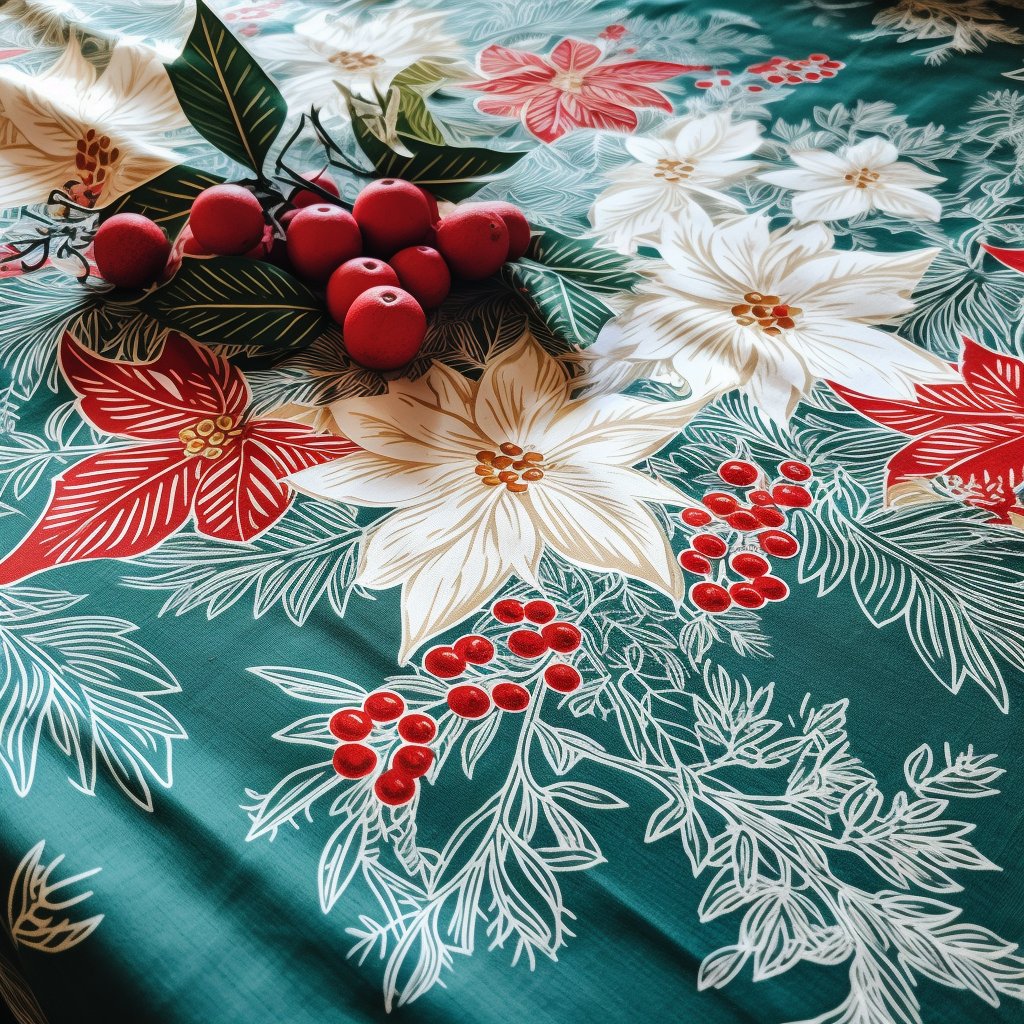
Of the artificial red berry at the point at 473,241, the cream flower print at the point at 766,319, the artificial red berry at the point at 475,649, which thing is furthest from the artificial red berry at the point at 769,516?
the artificial red berry at the point at 473,241

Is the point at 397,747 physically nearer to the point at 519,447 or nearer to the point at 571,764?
the point at 571,764

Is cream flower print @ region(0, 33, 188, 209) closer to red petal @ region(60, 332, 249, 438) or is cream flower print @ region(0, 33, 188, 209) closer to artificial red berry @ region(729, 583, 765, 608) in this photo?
red petal @ region(60, 332, 249, 438)

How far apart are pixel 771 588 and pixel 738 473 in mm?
104

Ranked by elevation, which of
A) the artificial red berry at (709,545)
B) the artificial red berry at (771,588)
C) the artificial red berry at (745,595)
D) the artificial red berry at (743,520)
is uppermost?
the artificial red berry at (743,520)

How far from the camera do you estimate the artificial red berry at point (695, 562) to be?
0.57 m

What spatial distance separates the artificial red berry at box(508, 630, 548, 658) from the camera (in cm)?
53

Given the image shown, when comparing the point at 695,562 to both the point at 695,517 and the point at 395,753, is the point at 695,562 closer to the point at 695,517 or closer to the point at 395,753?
the point at 695,517

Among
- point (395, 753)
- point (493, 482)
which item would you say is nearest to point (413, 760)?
point (395, 753)

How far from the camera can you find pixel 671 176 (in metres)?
0.96

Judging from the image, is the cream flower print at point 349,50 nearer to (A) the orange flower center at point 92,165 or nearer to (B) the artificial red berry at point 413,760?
(A) the orange flower center at point 92,165

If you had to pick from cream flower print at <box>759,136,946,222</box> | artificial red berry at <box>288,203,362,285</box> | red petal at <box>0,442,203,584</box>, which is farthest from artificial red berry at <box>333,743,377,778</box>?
cream flower print at <box>759,136,946,222</box>

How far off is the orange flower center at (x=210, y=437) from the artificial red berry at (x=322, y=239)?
0.16m

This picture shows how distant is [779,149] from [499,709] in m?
0.80

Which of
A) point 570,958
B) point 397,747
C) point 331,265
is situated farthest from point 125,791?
point 331,265
